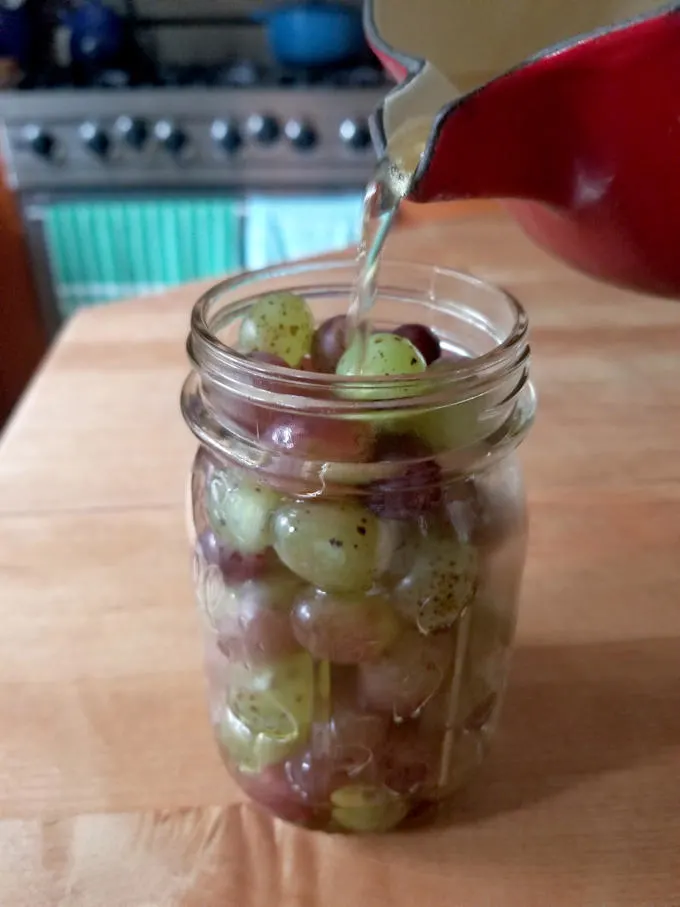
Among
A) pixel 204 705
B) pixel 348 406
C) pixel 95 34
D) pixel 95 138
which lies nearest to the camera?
pixel 348 406

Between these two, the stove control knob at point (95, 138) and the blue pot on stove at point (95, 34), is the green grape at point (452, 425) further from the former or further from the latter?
the blue pot on stove at point (95, 34)

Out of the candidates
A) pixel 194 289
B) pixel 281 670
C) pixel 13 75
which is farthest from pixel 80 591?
pixel 13 75

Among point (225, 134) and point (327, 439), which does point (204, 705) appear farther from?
point (225, 134)

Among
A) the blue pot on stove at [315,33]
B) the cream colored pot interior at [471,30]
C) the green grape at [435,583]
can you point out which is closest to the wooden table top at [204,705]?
the green grape at [435,583]

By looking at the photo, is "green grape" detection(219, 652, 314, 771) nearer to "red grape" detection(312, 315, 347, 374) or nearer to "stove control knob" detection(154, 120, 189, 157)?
"red grape" detection(312, 315, 347, 374)

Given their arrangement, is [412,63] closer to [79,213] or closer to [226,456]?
[226,456]

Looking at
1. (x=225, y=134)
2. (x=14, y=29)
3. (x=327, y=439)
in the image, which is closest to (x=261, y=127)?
(x=225, y=134)
